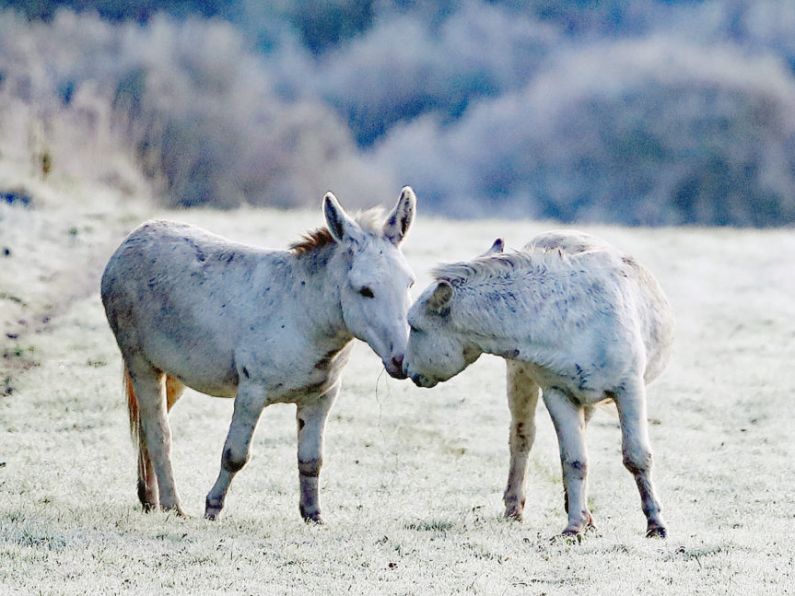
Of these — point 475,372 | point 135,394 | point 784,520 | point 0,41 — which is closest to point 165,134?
point 0,41

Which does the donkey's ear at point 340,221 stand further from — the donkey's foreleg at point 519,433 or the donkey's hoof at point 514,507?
the donkey's hoof at point 514,507

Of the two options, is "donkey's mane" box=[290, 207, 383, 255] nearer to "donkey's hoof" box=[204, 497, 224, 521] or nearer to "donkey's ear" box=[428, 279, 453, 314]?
"donkey's ear" box=[428, 279, 453, 314]

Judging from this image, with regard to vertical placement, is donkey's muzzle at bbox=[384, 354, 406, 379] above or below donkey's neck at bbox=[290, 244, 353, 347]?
below

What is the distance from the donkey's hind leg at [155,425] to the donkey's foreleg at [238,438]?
525 mm

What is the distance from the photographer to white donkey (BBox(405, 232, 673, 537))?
314 inches

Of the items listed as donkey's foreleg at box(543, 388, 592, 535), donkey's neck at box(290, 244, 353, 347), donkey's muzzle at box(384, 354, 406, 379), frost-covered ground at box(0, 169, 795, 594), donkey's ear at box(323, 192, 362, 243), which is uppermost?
donkey's ear at box(323, 192, 362, 243)

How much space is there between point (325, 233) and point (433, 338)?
1125 mm

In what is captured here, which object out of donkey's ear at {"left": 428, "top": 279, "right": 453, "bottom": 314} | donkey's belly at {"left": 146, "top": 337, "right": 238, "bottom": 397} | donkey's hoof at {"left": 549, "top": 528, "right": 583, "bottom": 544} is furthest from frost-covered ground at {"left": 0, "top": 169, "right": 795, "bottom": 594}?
donkey's ear at {"left": 428, "top": 279, "right": 453, "bottom": 314}

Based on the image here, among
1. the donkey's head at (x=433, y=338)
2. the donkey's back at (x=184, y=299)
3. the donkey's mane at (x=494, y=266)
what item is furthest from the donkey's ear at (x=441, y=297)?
the donkey's back at (x=184, y=299)

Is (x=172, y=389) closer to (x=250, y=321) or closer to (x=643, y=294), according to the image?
(x=250, y=321)

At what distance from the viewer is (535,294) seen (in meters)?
8.15

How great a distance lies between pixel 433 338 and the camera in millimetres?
8250

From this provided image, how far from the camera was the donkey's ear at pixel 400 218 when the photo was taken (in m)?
8.36

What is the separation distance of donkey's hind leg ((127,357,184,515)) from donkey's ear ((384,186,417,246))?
212cm
